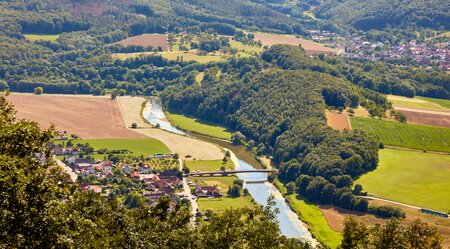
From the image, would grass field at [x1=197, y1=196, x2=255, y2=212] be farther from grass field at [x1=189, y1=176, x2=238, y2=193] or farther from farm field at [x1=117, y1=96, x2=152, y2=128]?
farm field at [x1=117, y1=96, x2=152, y2=128]

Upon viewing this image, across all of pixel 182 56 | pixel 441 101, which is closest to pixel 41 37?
pixel 182 56

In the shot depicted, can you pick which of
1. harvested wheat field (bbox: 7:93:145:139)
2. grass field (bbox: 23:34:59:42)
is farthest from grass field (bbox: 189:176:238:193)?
grass field (bbox: 23:34:59:42)

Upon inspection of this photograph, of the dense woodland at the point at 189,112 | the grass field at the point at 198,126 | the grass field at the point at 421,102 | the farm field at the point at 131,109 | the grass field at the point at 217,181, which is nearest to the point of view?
the dense woodland at the point at 189,112

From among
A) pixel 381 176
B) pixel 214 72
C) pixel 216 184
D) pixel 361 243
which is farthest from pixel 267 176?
pixel 361 243

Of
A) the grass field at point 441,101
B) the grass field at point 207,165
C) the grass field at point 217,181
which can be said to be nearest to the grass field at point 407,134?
the grass field at point 207,165

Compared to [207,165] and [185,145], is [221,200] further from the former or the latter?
[185,145]

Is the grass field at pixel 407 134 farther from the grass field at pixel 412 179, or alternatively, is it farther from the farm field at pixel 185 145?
the farm field at pixel 185 145
